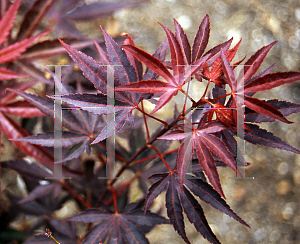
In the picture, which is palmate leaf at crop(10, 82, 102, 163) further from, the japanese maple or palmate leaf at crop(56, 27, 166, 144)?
palmate leaf at crop(56, 27, 166, 144)

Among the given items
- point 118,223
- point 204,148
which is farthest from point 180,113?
point 118,223

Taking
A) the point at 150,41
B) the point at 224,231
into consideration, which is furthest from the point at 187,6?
the point at 224,231

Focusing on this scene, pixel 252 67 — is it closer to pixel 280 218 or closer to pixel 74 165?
pixel 74 165

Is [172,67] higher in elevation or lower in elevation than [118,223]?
higher

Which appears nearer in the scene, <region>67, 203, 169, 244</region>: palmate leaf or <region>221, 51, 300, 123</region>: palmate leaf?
<region>221, 51, 300, 123</region>: palmate leaf

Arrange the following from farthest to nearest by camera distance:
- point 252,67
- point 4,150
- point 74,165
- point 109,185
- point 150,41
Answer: point 150,41
point 4,150
point 74,165
point 109,185
point 252,67

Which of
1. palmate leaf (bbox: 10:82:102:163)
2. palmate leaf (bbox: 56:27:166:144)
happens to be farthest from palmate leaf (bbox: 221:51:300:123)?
palmate leaf (bbox: 10:82:102:163)

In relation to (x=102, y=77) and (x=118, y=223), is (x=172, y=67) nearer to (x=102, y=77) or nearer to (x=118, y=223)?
(x=102, y=77)
